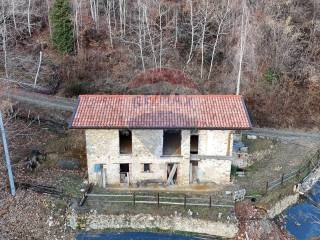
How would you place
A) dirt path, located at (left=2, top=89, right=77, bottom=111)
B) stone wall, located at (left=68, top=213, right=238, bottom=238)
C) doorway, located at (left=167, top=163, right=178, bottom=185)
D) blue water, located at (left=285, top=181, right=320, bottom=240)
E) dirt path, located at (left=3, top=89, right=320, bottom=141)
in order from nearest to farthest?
stone wall, located at (left=68, top=213, right=238, bottom=238) → blue water, located at (left=285, top=181, right=320, bottom=240) → doorway, located at (left=167, top=163, right=178, bottom=185) → dirt path, located at (left=3, top=89, right=320, bottom=141) → dirt path, located at (left=2, top=89, right=77, bottom=111)

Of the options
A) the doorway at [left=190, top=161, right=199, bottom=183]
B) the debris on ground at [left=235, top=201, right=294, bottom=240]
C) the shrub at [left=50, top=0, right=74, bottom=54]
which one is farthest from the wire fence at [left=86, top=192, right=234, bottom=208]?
the shrub at [left=50, top=0, right=74, bottom=54]

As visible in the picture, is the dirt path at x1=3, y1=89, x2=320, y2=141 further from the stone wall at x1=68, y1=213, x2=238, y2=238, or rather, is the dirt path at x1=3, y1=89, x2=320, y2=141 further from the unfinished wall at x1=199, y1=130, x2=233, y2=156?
the stone wall at x1=68, y1=213, x2=238, y2=238

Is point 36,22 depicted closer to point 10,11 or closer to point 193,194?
point 10,11

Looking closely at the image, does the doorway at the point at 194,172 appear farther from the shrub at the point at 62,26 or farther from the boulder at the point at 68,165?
the shrub at the point at 62,26

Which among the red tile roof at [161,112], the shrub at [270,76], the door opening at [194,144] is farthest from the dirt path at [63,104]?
the red tile roof at [161,112]

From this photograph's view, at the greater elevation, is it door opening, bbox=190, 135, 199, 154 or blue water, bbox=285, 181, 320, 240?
door opening, bbox=190, 135, 199, 154

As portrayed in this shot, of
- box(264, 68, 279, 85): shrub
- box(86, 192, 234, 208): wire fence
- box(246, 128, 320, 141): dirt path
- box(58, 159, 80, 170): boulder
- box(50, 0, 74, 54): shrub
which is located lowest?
box(86, 192, 234, 208): wire fence

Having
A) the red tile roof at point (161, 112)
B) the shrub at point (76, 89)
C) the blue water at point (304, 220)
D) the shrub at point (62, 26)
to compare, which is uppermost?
the shrub at point (62, 26)

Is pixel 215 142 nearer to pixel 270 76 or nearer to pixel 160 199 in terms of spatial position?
pixel 160 199
